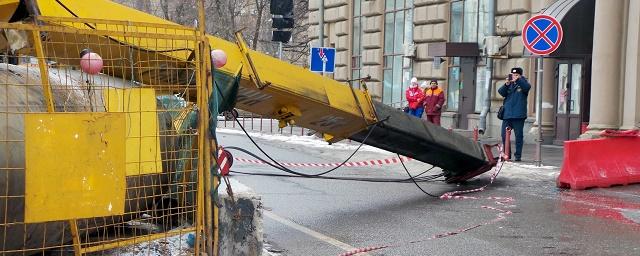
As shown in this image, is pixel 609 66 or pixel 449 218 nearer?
pixel 449 218

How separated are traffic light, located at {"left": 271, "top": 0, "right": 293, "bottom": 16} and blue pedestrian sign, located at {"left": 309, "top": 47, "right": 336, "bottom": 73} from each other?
128 cm

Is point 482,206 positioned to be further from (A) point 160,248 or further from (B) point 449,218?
(A) point 160,248

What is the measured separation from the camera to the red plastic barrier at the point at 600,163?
447 inches

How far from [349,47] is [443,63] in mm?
7140

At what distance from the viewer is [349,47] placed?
3069 cm

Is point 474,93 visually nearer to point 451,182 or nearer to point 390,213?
point 451,182

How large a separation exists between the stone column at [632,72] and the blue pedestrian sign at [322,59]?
27.4ft

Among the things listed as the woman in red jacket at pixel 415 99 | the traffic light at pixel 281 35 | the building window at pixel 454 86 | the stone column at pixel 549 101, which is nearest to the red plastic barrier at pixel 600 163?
the stone column at pixel 549 101

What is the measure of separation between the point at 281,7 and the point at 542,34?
8326mm

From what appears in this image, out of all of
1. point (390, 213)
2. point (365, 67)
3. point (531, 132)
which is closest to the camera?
point (390, 213)

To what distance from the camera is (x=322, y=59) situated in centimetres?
2164

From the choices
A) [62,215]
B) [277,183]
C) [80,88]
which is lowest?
[277,183]

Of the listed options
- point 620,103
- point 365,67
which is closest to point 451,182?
point 620,103

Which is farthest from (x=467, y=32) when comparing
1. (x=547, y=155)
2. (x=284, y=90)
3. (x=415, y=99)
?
(x=284, y=90)
